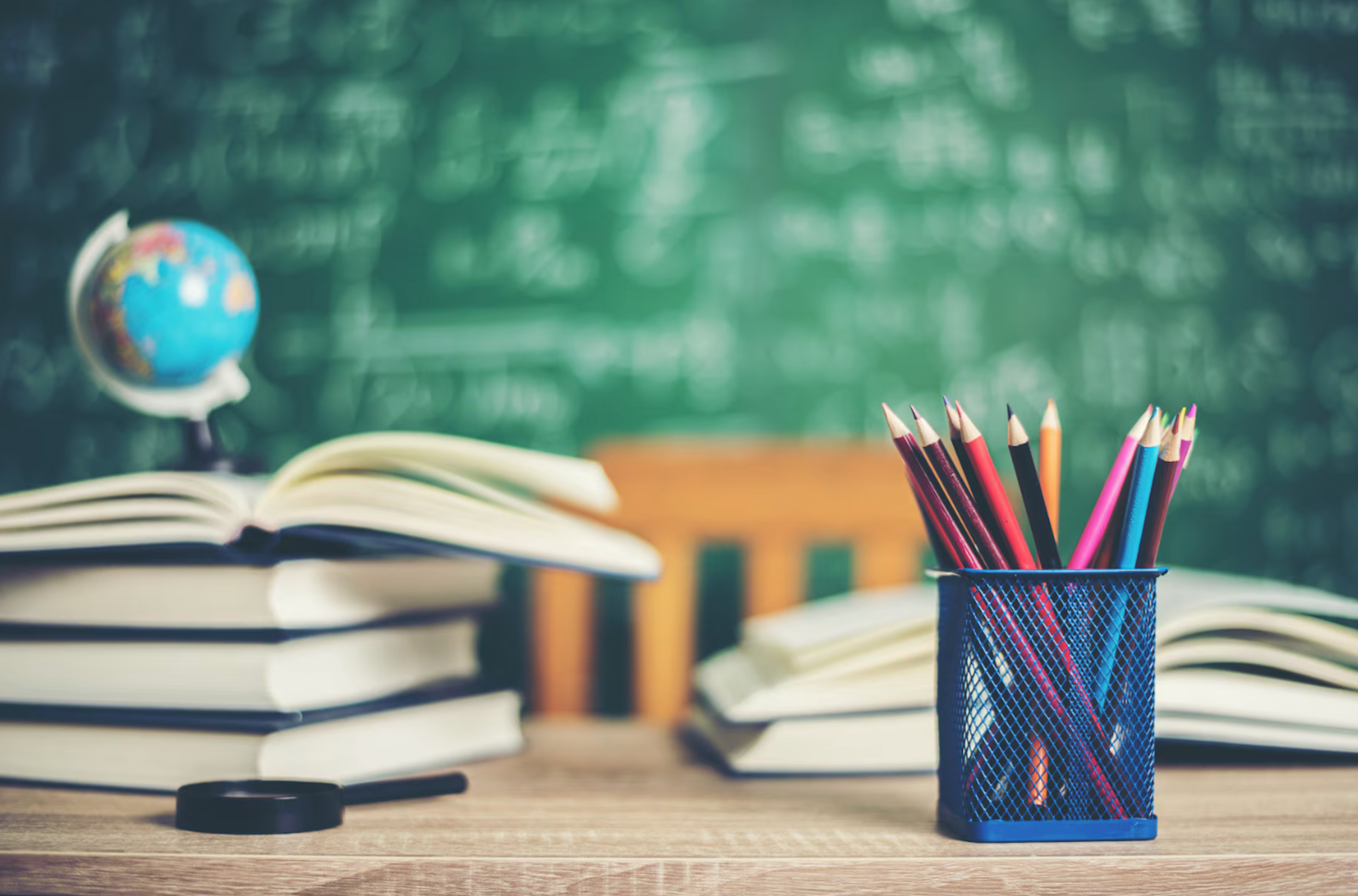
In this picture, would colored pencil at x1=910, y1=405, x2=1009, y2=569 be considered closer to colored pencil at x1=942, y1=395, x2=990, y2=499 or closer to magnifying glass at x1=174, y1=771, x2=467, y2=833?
colored pencil at x1=942, y1=395, x2=990, y2=499

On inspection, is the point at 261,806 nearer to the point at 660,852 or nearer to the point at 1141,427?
the point at 660,852

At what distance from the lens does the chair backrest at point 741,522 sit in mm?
1341

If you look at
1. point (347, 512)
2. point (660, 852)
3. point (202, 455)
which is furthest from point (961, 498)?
point (202, 455)

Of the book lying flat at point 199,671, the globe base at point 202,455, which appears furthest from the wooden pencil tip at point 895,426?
the globe base at point 202,455

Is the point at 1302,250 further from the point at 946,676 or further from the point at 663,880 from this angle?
the point at 663,880

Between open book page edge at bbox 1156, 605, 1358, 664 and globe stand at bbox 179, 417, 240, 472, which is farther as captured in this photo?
globe stand at bbox 179, 417, 240, 472

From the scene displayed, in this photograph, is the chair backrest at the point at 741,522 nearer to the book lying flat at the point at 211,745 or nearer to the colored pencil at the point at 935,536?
the book lying flat at the point at 211,745

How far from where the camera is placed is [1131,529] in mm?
474

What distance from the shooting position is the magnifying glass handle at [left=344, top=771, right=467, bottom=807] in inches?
20.6

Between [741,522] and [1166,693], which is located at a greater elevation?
[741,522]

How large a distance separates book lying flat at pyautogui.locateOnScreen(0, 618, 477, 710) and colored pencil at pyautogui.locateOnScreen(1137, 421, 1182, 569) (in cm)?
41

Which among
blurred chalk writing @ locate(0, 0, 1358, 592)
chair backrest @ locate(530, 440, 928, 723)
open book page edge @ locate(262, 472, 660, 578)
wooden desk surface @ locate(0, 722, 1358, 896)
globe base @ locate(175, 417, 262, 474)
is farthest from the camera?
blurred chalk writing @ locate(0, 0, 1358, 592)

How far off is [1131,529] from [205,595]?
46cm

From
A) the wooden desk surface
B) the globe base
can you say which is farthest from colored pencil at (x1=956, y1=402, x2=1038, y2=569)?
the globe base
